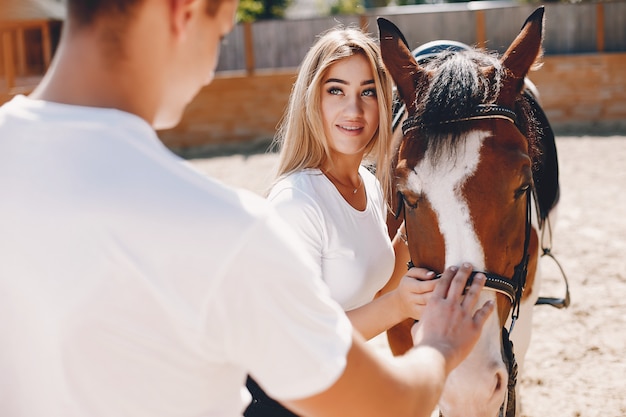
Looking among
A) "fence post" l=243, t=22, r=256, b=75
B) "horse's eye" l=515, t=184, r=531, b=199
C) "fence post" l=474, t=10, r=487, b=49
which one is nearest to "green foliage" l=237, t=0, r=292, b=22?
"fence post" l=243, t=22, r=256, b=75

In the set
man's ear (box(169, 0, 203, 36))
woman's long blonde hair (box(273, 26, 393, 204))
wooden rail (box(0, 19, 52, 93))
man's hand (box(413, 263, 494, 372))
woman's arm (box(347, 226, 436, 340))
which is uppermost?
wooden rail (box(0, 19, 52, 93))

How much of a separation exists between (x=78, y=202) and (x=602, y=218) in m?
7.03

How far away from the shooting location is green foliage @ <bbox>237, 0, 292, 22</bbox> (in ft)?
74.2

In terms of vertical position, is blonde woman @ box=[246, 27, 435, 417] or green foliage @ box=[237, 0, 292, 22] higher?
green foliage @ box=[237, 0, 292, 22]

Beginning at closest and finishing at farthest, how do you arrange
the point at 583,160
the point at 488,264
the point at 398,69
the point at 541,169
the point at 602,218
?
the point at 488,264, the point at 398,69, the point at 541,169, the point at 602,218, the point at 583,160

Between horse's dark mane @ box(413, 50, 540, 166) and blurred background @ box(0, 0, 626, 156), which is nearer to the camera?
horse's dark mane @ box(413, 50, 540, 166)

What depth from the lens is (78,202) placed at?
0.87m

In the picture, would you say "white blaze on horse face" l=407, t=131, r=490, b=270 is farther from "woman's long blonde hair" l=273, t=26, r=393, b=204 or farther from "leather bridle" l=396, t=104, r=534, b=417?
"woman's long blonde hair" l=273, t=26, r=393, b=204

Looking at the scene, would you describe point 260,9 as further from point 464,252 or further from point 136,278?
point 136,278

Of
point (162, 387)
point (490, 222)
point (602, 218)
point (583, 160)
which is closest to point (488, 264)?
point (490, 222)

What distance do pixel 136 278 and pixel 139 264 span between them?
23 millimetres

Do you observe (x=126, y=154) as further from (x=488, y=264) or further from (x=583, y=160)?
(x=583, y=160)

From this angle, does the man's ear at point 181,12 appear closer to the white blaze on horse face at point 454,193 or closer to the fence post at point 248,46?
the white blaze on horse face at point 454,193

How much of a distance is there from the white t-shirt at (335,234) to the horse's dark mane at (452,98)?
1.31 feet
